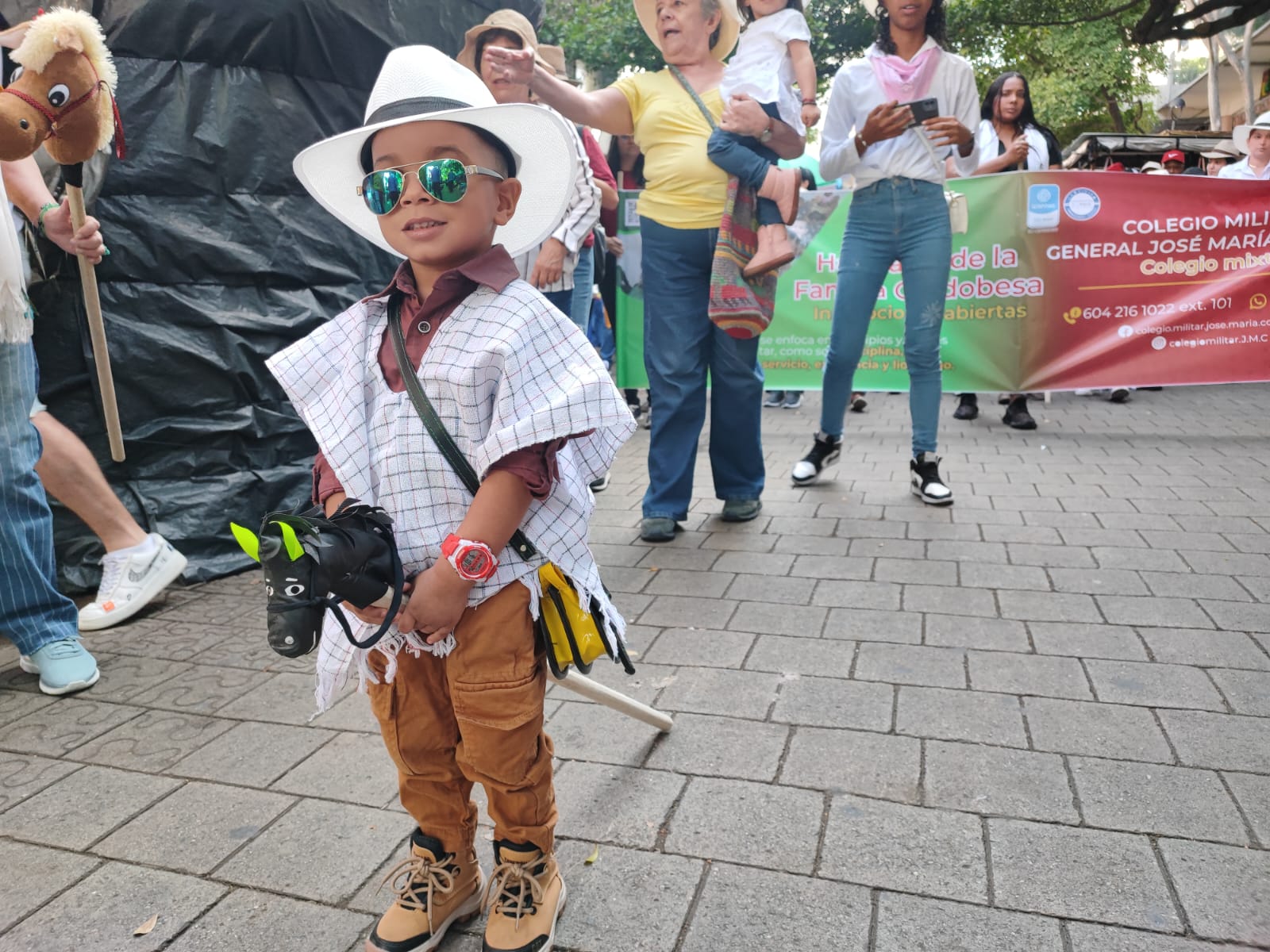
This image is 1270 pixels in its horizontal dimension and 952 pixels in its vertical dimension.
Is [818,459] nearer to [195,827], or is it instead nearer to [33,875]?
[195,827]

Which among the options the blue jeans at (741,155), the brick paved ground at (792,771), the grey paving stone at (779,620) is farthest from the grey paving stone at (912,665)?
the blue jeans at (741,155)

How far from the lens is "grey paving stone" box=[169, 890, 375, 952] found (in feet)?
5.78

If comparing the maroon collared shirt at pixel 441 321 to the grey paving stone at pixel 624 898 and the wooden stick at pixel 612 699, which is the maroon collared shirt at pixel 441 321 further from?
the grey paving stone at pixel 624 898

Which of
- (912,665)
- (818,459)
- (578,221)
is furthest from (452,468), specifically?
(818,459)

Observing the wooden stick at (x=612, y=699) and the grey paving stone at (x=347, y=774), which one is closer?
the wooden stick at (x=612, y=699)

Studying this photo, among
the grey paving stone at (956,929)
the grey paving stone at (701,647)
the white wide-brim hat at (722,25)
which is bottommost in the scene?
the grey paving stone at (701,647)

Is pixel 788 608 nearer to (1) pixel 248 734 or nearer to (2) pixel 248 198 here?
(1) pixel 248 734

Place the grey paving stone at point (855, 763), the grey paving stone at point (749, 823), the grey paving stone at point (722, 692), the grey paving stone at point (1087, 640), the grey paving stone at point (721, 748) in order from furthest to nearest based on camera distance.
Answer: the grey paving stone at point (1087, 640) → the grey paving stone at point (722, 692) → the grey paving stone at point (721, 748) → the grey paving stone at point (855, 763) → the grey paving stone at point (749, 823)

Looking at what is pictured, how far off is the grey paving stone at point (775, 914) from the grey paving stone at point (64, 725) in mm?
1728

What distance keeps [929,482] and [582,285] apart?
1942 millimetres

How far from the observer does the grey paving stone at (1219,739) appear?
2.22m

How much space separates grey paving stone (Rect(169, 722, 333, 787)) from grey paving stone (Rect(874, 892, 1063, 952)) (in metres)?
1.42

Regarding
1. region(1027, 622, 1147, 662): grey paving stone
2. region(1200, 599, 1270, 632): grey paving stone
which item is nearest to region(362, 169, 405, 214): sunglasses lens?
region(1027, 622, 1147, 662): grey paving stone

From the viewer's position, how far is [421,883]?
177 cm
